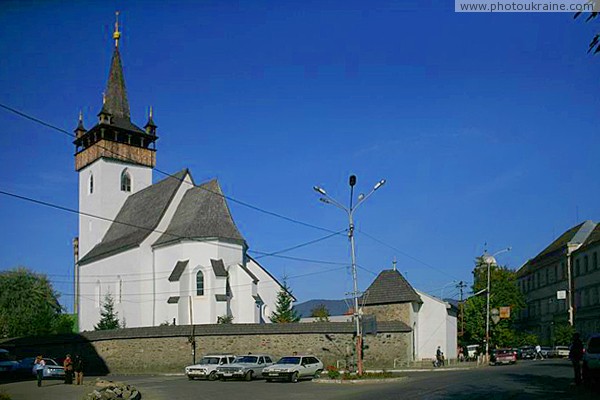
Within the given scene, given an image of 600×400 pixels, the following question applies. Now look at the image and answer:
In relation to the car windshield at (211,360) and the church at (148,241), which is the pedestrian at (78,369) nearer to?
the car windshield at (211,360)

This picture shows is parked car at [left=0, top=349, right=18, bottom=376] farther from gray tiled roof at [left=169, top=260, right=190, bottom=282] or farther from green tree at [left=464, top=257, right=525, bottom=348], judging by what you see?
green tree at [left=464, top=257, right=525, bottom=348]

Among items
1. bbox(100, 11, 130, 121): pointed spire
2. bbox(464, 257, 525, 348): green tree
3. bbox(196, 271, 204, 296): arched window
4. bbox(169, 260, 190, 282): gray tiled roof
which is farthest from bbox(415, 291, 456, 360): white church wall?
bbox(100, 11, 130, 121): pointed spire

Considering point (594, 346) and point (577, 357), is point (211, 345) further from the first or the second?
point (594, 346)

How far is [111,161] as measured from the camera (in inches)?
2867

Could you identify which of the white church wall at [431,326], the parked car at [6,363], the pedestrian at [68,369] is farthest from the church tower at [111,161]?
the pedestrian at [68,369]

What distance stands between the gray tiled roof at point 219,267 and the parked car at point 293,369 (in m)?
22.3

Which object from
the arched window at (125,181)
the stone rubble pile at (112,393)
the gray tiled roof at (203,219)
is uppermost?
the arched window at (125,181)

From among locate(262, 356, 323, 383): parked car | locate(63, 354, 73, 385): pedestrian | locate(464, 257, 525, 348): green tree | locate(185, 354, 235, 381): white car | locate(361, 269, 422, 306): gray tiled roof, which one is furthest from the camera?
locate(464, 257, 525, 348): green tree

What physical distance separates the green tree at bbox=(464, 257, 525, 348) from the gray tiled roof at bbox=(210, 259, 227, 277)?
26189 mm

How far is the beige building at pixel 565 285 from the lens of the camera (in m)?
66.8

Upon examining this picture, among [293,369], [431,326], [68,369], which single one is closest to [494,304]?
[431,326]

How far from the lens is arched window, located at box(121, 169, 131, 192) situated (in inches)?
2906

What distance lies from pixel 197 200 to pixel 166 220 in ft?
13.7

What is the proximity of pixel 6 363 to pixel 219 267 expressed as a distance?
64.6ft
